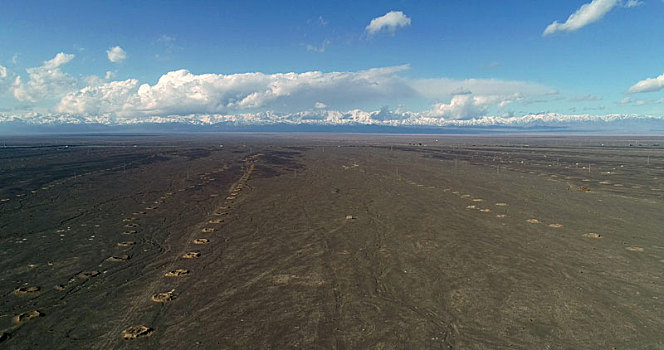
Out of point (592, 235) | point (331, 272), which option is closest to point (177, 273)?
point (331, 272)

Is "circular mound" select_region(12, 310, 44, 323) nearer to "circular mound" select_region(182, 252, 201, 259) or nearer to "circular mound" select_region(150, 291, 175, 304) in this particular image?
"circular mound" select_region(150, 291, 175, 304)

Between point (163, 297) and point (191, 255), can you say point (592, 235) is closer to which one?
point (191, 255)

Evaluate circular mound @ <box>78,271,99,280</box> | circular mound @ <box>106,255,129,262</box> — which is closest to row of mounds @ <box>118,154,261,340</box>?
circular mound @ <box>106,255,129,262</box>

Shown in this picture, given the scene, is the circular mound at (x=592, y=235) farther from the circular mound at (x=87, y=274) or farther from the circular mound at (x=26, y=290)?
the circular mound at (x=26, y=290)

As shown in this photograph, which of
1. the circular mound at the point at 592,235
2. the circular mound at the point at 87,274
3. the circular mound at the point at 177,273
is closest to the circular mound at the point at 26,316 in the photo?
the circular mound at the point at 87,274

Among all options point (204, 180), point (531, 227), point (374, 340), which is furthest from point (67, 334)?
point (204, 180)

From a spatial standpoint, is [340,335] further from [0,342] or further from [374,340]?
[0,342]
